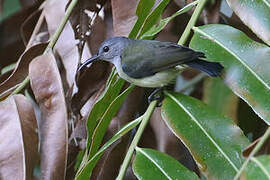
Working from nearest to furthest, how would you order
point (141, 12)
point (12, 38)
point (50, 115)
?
point (50, 115) → point (141, 12) → point (12, 38)

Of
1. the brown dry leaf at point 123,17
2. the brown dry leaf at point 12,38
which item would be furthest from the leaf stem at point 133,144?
the brown dry leaf at point 12,38

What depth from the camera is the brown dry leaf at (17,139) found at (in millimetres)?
2051

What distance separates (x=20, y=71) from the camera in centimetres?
245

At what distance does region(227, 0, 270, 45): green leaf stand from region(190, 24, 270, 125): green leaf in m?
0.04

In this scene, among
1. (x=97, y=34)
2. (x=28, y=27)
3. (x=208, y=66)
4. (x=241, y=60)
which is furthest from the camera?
(x=28, y=27)

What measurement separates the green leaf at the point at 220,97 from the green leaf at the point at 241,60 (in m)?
1.04

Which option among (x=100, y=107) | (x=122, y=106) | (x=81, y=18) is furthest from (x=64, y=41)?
(x=100, y=107)

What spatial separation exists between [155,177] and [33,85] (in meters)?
0.69

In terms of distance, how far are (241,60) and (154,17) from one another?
0.45m

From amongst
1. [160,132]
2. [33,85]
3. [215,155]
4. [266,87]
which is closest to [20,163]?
[33,85]

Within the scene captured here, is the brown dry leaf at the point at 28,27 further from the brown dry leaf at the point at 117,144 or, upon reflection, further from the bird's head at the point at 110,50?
the brown dry leaf at the point at 117,144

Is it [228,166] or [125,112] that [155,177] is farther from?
[125,112]

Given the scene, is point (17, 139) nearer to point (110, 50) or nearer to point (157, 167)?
point (157, 167)

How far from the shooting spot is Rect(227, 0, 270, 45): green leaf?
1943 mm
